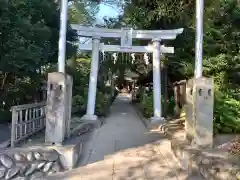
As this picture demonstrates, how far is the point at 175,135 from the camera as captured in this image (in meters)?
8.54

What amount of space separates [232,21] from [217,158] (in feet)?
20.7

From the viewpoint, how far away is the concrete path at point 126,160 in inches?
225

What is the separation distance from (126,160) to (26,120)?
2.19 meters

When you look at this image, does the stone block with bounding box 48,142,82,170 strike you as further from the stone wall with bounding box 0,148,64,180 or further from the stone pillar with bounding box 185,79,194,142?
the stone pillar with bounding box 185,79,194,142

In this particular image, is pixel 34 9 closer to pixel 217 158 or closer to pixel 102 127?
pixel 102 127

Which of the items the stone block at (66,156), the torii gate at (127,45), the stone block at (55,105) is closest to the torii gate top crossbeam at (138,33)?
the torii gate at (127,45)

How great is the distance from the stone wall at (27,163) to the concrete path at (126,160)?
0.28 meters

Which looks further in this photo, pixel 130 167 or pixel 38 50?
pixel 38 50

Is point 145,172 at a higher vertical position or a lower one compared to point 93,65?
lower

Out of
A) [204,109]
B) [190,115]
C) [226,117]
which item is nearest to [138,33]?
[226,117]

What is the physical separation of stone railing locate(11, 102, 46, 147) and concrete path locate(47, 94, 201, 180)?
1.23 meters

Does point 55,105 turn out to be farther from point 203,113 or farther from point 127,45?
point 127,45

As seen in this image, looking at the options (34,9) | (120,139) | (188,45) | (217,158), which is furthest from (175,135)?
(188,45)

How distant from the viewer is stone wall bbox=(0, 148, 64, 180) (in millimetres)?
5539
